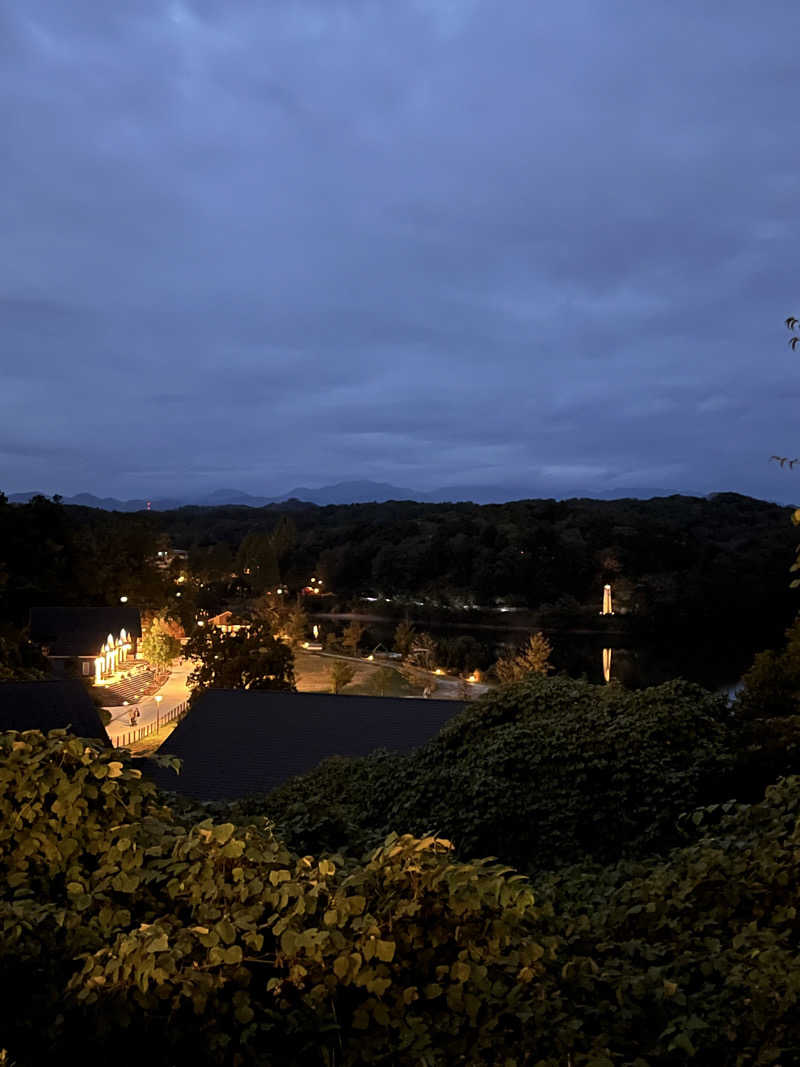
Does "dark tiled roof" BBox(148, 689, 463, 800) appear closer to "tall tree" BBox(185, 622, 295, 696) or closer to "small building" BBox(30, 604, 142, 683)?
"tall tree" BBox(185, 622, 295, 696)

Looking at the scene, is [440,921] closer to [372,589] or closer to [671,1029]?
[671,1029]

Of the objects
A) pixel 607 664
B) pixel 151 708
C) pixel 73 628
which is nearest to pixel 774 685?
pixel 151 708

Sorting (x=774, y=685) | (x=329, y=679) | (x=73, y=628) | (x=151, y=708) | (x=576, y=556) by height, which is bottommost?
(x=151, y=708)

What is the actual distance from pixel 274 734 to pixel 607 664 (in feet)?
93.1

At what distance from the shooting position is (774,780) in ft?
22.0

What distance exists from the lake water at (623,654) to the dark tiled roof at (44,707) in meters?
22.1

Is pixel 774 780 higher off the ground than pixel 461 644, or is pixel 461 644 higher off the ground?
pixel 774 780

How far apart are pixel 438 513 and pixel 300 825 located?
7474 cm

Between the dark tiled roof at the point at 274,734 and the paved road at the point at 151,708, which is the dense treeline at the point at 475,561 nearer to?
the paved road at the point at 151,708

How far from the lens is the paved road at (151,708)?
19.8 meters

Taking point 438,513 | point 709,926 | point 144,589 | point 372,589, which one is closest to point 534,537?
point 372,589

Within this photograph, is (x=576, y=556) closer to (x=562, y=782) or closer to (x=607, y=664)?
(x=607, y=664)

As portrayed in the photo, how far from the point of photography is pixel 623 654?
39844 mm

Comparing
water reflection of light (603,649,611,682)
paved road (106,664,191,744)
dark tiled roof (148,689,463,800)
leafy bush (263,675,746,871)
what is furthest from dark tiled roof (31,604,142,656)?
leafy bush (263,675,746,871)
